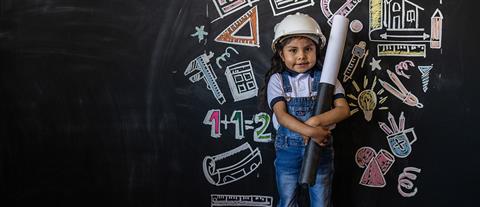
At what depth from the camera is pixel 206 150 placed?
2188 mm

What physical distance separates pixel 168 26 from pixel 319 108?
32.2 inches

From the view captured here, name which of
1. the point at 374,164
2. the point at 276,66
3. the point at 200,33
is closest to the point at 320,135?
the point at 276,66

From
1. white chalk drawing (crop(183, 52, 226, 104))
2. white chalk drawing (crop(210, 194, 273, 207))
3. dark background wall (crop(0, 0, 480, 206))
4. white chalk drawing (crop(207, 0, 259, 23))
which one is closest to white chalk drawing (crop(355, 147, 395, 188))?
dark background wall (crop(0, 0, 480, 206))

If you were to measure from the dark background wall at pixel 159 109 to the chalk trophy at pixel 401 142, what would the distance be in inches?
1.0

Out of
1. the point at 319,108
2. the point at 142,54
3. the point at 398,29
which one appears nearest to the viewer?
the point at 319,108

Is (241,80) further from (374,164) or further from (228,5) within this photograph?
(374,164)

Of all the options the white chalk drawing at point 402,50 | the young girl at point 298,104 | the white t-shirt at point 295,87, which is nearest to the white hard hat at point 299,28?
the young girl at point 298,104

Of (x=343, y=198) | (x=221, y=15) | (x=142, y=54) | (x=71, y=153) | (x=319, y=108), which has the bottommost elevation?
(x=343, y=198)

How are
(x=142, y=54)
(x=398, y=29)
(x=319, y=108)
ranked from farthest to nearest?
(x=142, y=54) → (x=398, y=29) → (x=319, y=108)

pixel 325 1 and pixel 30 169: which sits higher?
pixel 325 1

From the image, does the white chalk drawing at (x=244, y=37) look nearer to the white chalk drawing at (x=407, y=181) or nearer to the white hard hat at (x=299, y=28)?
the white hard hat at (x=299, y=28)

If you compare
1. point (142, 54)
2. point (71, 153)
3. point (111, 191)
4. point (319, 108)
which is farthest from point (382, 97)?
point (71, 153)

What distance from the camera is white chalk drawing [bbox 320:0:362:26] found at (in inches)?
81.2

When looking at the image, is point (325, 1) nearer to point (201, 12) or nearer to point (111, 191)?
point (201, 12)
